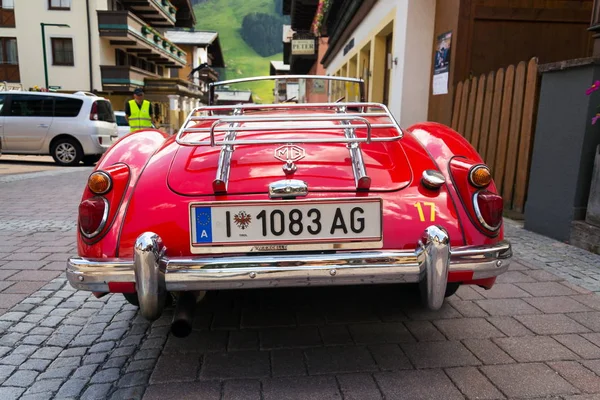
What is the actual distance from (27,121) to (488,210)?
491 inches

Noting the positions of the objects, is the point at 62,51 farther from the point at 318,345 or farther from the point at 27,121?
the point at 318,345

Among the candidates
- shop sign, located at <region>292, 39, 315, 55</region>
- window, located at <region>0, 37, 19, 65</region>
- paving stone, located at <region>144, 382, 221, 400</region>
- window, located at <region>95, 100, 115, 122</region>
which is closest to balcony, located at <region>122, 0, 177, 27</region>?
window, located at <region>0, 37, 19, 65</region>

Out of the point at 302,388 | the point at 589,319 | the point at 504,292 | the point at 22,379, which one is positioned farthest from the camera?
the point at 504,292

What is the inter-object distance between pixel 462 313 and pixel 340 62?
15607 mm

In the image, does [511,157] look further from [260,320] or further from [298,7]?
[298,7]

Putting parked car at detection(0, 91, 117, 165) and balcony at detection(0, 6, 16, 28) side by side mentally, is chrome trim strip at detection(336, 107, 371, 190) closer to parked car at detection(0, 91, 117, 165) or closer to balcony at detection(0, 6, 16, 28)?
parked car at detection(0, 91, 117, 165)

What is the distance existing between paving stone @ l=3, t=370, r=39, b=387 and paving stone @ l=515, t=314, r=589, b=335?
8.17ft

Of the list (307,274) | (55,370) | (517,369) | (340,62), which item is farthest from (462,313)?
(340,62)

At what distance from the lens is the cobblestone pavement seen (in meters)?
1.98

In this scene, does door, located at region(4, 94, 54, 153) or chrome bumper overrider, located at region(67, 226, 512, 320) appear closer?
chrome bumper overrider, located at region(67, 226, 512, 320)

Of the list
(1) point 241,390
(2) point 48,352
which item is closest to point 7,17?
(2) point 48,352

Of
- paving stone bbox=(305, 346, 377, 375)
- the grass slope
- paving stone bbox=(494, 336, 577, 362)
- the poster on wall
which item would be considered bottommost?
paving stone bbox=(305, 346, 377, 375)

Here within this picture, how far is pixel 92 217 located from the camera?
2.09 meters

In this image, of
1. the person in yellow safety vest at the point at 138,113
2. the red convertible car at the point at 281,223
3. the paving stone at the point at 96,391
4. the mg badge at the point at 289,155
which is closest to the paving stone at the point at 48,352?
the paving stone at the point at 96,391
